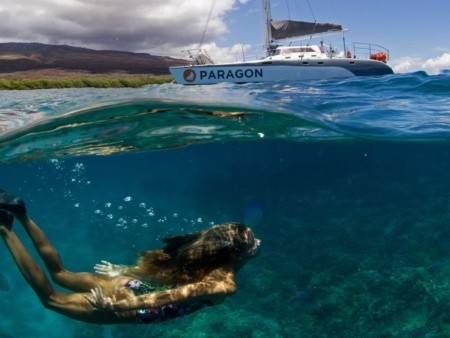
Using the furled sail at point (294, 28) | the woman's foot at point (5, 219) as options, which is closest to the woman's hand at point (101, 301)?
the woman's foot at point (5, 219)

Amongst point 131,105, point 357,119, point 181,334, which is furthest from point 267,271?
point 131,105

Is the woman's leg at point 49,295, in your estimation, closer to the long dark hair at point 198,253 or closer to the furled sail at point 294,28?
the long dark hair at point 198,253

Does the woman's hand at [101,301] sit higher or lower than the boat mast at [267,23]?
lower

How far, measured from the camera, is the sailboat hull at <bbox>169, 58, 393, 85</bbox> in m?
29.4

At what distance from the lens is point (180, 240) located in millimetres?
6691

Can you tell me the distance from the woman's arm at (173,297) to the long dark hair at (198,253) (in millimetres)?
645

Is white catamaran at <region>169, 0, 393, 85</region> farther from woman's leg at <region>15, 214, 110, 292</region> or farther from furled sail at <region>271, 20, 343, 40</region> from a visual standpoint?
woman's leg at <region>15, 214, 110, 292</region>

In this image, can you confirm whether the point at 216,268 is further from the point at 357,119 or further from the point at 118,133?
the point at 118,133

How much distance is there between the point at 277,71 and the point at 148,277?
83.2ft

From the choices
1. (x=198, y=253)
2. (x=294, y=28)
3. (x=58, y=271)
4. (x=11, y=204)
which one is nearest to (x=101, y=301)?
(x=198, y=253)

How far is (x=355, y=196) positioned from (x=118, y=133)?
39.0ft

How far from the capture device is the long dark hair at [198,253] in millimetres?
5846

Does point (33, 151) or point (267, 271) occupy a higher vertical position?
point (33, 151)

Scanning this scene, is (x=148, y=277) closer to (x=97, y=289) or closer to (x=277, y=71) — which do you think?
(x=97, y=289)
